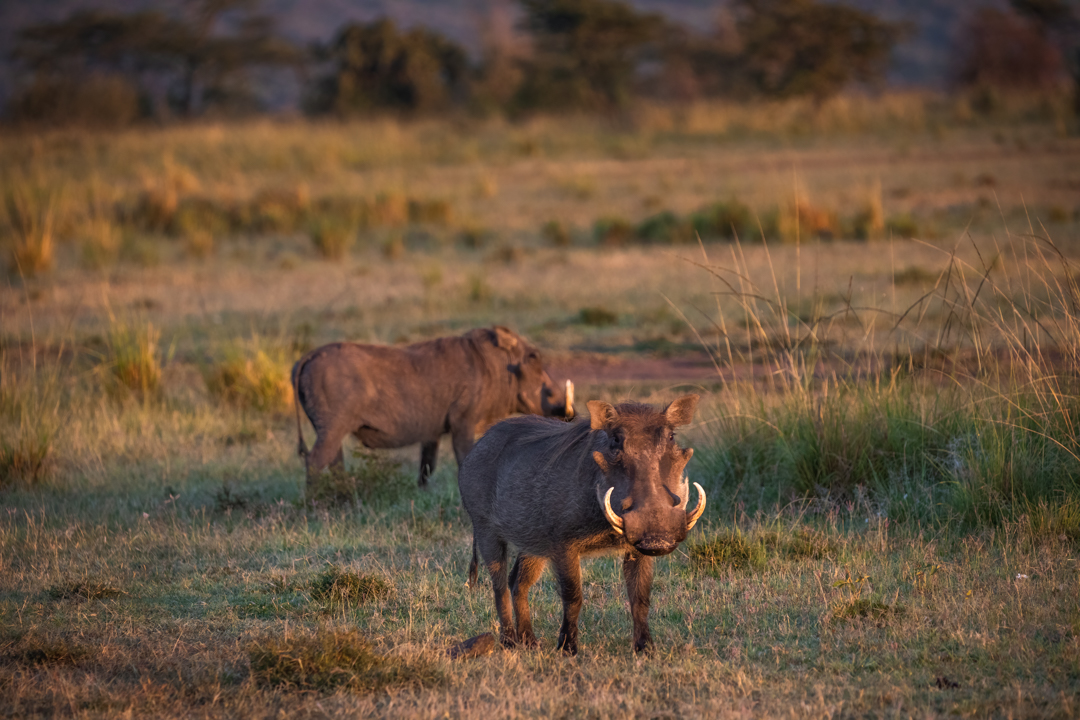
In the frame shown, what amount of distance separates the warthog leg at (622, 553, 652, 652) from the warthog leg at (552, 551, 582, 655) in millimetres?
201

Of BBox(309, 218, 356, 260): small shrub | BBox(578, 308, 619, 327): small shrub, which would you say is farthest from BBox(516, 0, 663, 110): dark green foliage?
BBox(578, 308, 619, 327): small shrub

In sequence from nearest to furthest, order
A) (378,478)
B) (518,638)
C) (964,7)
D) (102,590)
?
(518,638)
(102,590)
(378,478)
(964,7)

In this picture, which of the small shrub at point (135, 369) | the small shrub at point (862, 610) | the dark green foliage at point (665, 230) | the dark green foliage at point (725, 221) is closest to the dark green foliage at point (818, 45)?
the dark green foliage at point (725, 221)

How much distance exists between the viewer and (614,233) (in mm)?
17234

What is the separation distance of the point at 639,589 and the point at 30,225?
15.4 meters

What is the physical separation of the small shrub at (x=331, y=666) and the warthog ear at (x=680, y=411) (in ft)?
4.37

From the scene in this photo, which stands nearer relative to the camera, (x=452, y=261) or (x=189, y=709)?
(x=189, y=709)

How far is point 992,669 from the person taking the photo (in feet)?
13.9

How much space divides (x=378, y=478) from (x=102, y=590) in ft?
6.49

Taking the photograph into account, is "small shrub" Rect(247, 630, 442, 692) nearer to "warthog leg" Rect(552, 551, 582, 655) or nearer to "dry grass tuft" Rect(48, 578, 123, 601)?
"warthog leg" Rect(552, 551, 582, 655)

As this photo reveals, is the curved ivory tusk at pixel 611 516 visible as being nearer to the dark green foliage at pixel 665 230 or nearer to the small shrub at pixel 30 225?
the small shrub at pixel 30 225

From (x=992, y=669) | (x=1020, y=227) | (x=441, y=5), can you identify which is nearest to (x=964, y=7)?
(x=441, y=5)

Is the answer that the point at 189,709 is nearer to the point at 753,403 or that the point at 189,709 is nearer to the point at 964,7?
the point at 753,403

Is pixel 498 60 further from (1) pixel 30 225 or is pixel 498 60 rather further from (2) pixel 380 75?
(1) pixel 30 225
